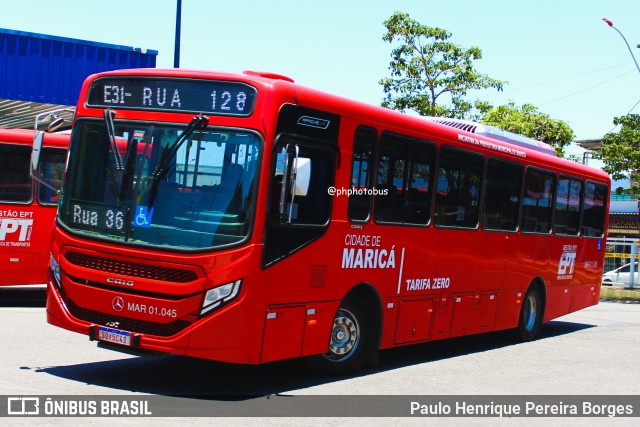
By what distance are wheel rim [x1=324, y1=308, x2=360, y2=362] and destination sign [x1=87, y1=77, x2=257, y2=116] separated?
106 inches

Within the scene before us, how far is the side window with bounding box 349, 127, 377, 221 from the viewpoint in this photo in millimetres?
10133

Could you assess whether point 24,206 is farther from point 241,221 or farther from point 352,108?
point 241,221

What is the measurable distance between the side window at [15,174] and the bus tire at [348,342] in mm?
8194

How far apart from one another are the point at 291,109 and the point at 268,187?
876 mm

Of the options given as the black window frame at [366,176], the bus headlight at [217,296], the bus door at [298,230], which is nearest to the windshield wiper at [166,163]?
the bus door at [298,230]

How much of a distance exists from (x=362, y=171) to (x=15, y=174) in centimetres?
826

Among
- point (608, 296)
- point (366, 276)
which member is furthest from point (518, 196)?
point (608, 296)

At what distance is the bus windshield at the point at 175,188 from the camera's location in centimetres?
860

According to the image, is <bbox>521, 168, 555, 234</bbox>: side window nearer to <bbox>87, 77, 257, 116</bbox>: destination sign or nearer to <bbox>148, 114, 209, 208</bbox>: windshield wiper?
<bbox>87, 77, 257, 116</bbox>: destination sign

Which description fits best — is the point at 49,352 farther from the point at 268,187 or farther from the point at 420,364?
the point at 420,364

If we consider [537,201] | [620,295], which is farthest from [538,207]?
[620,295]

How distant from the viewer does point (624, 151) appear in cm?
3369

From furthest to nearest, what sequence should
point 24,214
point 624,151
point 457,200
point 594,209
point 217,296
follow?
1. point 624,151
2. point 594,209
3. point 24,214
4. point 457,200
5. point 217,296

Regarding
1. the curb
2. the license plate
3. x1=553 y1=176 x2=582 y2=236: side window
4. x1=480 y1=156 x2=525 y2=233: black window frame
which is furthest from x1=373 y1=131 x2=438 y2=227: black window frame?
the curb
